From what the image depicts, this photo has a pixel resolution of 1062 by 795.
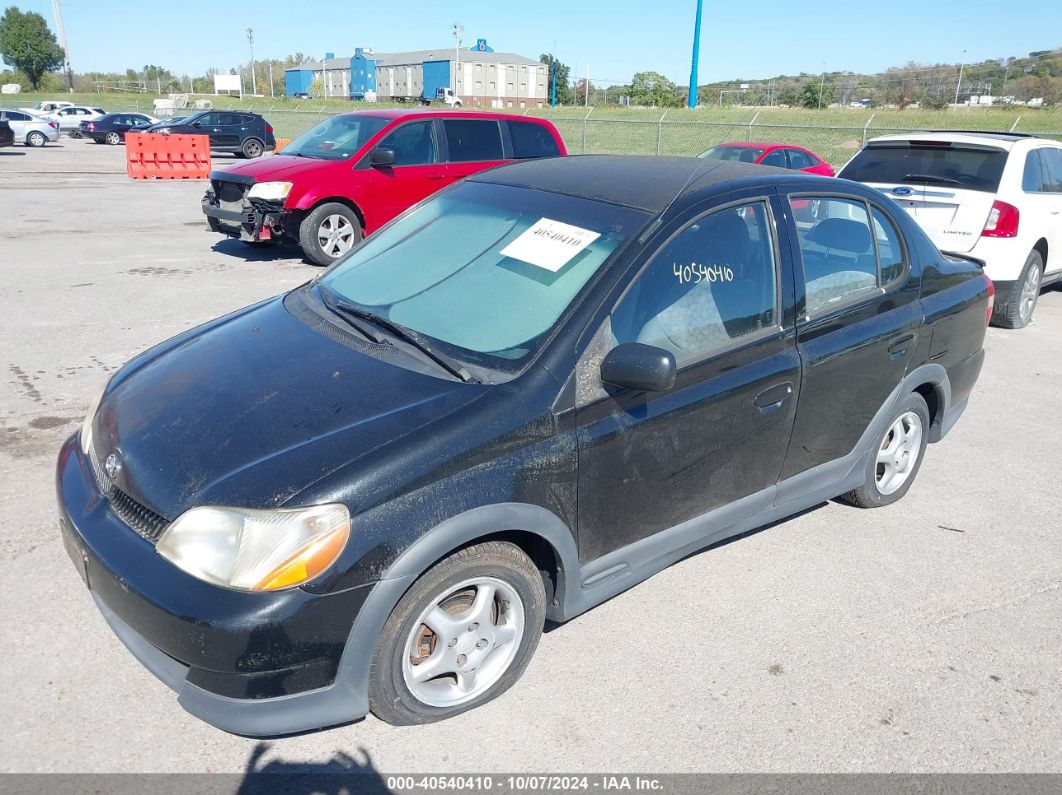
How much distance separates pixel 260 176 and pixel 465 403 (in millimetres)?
8065

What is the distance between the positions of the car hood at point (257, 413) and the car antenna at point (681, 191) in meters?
0.90

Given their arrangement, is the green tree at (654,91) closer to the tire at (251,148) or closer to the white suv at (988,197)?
the tire at (251,148)

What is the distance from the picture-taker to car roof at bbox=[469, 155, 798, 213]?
3.29m

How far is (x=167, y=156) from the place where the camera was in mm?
20781

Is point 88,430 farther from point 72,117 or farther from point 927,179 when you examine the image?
point 72,117

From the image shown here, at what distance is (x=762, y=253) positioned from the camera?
3424 millimetres

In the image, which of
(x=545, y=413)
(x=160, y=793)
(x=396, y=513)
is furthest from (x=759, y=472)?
(x=160, y=793)

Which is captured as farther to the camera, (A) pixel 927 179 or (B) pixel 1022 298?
(B) pixel 1022 298

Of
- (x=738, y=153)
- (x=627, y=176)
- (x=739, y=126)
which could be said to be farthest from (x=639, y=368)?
(x=739, y=126)

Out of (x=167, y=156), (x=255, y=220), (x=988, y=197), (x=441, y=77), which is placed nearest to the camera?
(x=988, y=197)

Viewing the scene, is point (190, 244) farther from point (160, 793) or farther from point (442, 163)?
point (160, 793)

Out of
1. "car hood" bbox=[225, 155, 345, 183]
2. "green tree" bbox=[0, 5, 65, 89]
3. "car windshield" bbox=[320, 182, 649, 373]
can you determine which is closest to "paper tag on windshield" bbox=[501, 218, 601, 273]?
"car windshield" bbox=[320, 182, 649, 373]

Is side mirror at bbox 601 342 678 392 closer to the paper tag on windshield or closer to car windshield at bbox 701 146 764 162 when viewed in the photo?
the paper tag on windshield

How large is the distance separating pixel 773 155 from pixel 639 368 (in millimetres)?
13339
